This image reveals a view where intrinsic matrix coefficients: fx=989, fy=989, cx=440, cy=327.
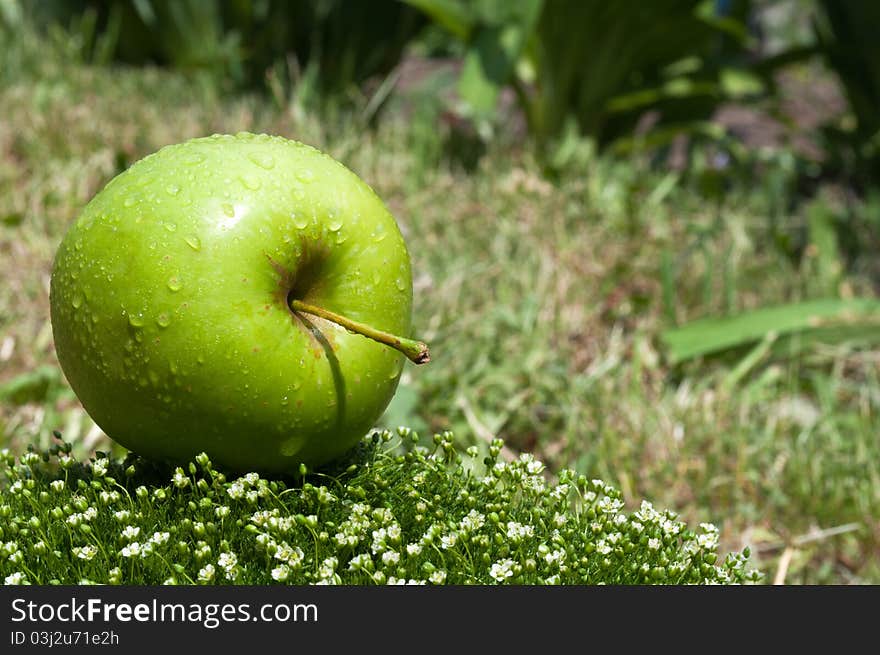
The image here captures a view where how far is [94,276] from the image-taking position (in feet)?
5.05

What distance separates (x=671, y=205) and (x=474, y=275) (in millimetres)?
1535

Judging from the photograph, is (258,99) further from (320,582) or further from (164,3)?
(320,582)

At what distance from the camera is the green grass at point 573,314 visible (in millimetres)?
2637

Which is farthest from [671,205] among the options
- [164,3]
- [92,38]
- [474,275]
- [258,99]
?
[92,38]

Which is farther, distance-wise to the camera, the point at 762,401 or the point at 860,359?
the point at 860,359

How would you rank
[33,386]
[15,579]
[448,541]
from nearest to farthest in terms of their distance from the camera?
[15,579], [448,541], [33,386]

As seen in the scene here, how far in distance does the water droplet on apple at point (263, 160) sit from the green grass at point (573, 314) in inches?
39.9

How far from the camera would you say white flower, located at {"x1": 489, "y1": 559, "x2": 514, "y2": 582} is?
1.39 metres

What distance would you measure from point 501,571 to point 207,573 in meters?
0.41

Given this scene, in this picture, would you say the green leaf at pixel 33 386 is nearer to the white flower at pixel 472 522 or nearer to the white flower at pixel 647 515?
the white flower at pixel 472 522

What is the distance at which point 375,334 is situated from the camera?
158 centimetres

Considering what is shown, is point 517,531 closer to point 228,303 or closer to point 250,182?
point 228,303

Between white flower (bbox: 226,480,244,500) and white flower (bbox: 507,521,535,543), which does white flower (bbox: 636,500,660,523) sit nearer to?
white flower (bbox: 507,521,535,543)

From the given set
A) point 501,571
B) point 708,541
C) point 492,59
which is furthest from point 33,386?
point 492,59
